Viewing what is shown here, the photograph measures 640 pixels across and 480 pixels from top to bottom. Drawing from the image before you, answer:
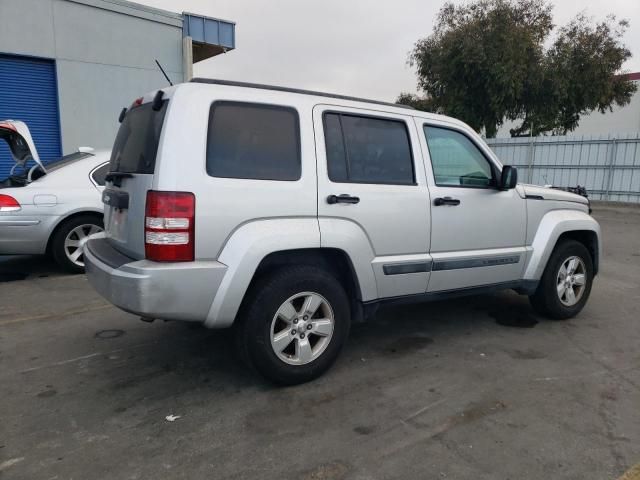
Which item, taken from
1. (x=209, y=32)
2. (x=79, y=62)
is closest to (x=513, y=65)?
(x=209, y=32)

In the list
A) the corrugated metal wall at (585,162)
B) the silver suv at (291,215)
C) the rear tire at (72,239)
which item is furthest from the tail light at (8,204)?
the corrugated metal wall at (585,162)

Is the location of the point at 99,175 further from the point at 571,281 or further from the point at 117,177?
the point at 571,281

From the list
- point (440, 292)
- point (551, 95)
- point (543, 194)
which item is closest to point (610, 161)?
point (551, 95)

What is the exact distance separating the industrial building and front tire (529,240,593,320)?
11250 millimetres

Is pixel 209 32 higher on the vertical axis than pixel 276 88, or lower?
higher

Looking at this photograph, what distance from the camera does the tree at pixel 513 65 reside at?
63.6ft

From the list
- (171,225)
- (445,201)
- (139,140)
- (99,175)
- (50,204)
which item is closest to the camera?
(171,225)

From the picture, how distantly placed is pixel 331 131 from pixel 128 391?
222 cm

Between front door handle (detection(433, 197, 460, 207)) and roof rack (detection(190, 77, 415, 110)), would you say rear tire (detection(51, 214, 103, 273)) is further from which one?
front door handle (detection(433, 197, 460, 207))

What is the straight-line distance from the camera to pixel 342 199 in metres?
3.36

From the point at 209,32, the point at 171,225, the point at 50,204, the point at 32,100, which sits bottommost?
the point at 50,204

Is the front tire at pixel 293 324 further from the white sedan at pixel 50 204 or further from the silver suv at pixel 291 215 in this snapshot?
the white sedan at pixel 50 204

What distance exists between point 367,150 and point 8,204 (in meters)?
4.55

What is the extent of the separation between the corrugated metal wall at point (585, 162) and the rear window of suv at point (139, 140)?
16.7 meters
